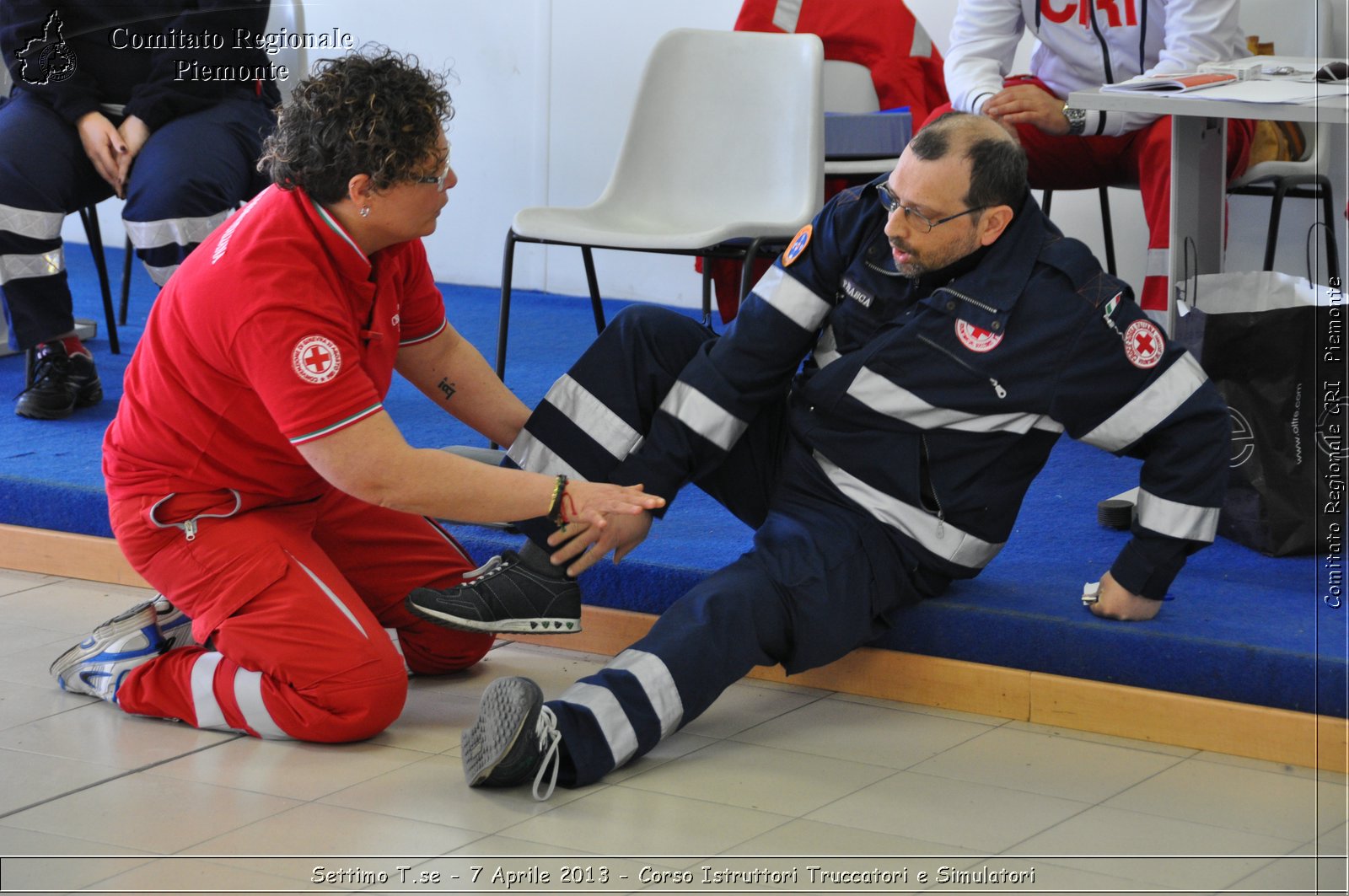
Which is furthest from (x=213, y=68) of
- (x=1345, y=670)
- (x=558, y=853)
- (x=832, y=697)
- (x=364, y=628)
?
(x=1345, y=670)

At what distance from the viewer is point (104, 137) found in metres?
3.55

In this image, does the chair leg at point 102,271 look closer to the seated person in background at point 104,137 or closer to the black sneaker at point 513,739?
the seated person in background at point 104,137

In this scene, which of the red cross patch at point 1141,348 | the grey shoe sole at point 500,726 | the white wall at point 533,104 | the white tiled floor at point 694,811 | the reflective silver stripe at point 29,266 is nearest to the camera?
the white tiled floor at point 694,811

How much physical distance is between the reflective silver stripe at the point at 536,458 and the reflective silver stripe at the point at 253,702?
523 millimetres

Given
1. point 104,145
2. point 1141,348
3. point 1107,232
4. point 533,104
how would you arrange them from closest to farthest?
1. point 1141,348
2. point 104,145
3. point 1107,232
4. point 533,104

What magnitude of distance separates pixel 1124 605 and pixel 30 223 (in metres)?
2.69

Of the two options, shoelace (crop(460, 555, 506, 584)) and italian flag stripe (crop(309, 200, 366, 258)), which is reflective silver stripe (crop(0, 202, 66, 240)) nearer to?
italian flag stripe (crop(309, 200, 366, 258))

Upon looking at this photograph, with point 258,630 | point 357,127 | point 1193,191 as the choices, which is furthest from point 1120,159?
point 258,630

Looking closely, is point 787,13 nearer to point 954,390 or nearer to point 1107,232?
point 1107,232

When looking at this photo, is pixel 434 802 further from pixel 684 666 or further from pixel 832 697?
pixel 832 697

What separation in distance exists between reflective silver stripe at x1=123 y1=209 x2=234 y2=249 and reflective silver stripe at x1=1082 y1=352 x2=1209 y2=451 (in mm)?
2191

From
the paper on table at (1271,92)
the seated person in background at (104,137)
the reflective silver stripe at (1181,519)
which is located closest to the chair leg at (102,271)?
the seated person in background at (104,137)

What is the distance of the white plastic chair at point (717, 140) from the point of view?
370 centimetres

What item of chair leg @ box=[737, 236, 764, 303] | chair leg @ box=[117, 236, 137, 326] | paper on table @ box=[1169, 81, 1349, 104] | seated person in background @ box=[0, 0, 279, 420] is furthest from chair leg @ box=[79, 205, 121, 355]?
paper on table @ box=[1169, 81, 1349, 104]
